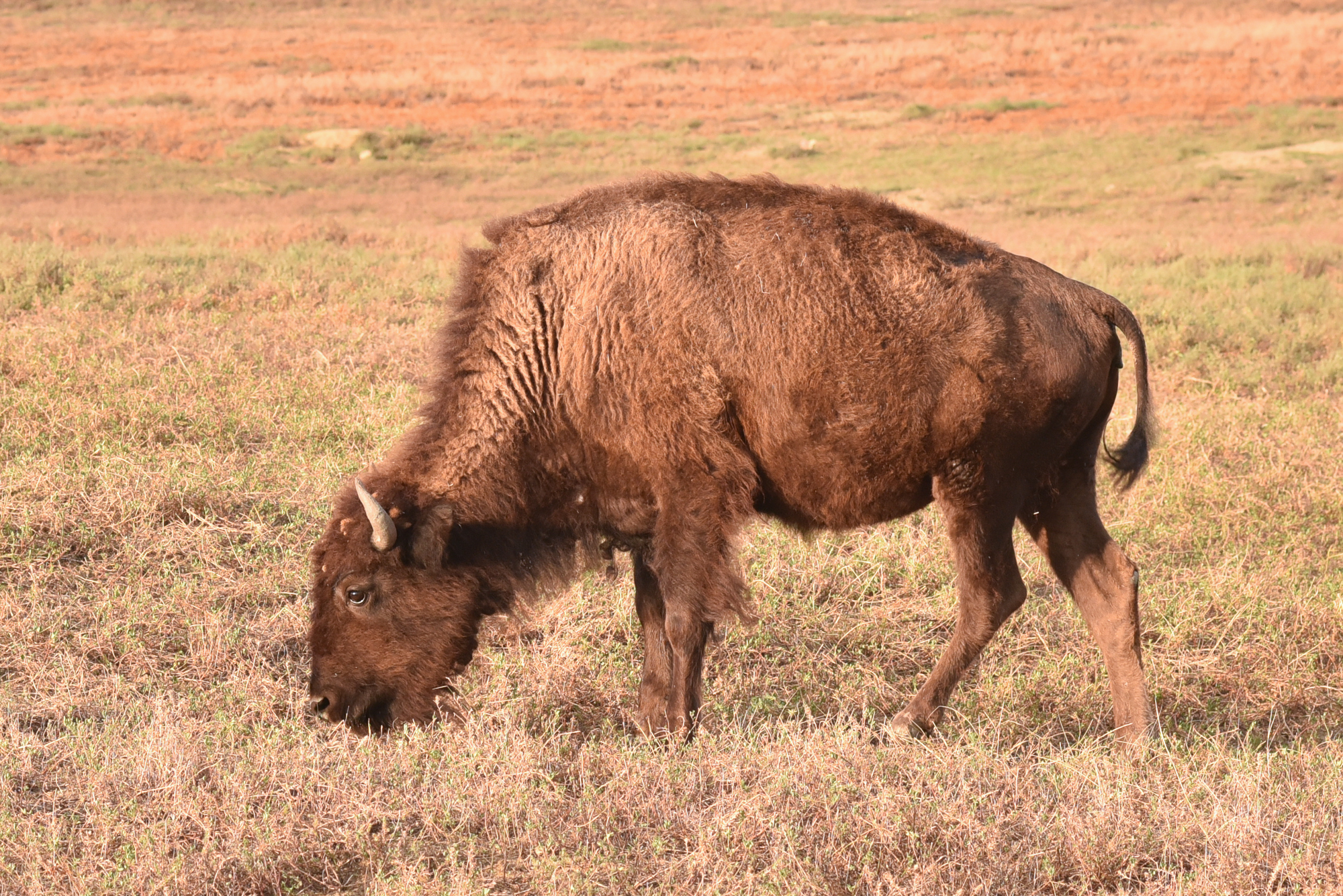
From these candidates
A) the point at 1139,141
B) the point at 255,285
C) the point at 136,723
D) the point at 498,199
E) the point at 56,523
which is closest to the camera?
the point at 136,723

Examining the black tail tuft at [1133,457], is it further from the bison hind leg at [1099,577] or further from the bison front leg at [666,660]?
the bison front leg at [666,660]

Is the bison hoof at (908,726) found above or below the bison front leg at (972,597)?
below

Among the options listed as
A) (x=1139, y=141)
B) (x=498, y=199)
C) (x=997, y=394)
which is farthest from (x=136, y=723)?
(x=1139, y=141)

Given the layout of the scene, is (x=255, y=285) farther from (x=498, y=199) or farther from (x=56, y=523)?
(x=498, y=199)

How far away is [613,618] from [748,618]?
3.85 feet

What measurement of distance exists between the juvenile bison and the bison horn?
11 centimetres

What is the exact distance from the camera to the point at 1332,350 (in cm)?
969

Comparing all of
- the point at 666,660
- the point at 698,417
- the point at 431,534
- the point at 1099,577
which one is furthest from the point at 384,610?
the point at 1099,577

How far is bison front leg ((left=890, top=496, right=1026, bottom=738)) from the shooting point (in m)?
4.56

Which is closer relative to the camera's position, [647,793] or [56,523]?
[647,793]

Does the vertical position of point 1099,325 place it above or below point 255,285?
above

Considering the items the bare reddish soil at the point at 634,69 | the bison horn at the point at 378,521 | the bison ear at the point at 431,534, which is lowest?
the bare reddish soil at the point at 634,69

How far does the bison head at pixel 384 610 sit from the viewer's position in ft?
14.2

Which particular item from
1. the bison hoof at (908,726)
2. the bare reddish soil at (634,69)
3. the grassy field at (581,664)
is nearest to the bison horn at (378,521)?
the grassy field at (581,664)
